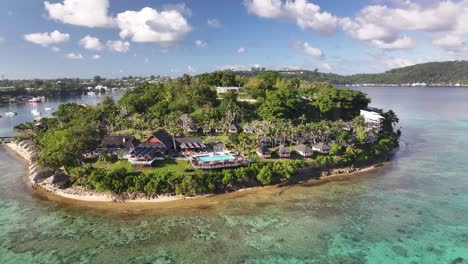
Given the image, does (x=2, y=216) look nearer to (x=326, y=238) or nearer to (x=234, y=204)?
(x=234, y=204)

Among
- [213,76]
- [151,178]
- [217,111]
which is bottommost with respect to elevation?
[151,178]

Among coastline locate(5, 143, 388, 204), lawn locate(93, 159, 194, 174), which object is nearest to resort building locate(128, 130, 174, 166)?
lawn locate(93, 159, 194, 174)

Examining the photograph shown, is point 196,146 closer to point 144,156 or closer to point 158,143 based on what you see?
point 158,143

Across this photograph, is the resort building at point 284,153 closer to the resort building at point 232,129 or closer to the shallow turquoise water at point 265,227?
the shallow turquoise water at point 265,227

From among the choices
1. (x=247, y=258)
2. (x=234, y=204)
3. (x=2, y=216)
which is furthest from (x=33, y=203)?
(x=247, y=258)

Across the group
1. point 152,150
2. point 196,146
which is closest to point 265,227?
point 152,150

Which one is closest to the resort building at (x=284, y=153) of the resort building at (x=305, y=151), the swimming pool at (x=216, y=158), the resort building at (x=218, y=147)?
the resort building at (x=305, y=151)
